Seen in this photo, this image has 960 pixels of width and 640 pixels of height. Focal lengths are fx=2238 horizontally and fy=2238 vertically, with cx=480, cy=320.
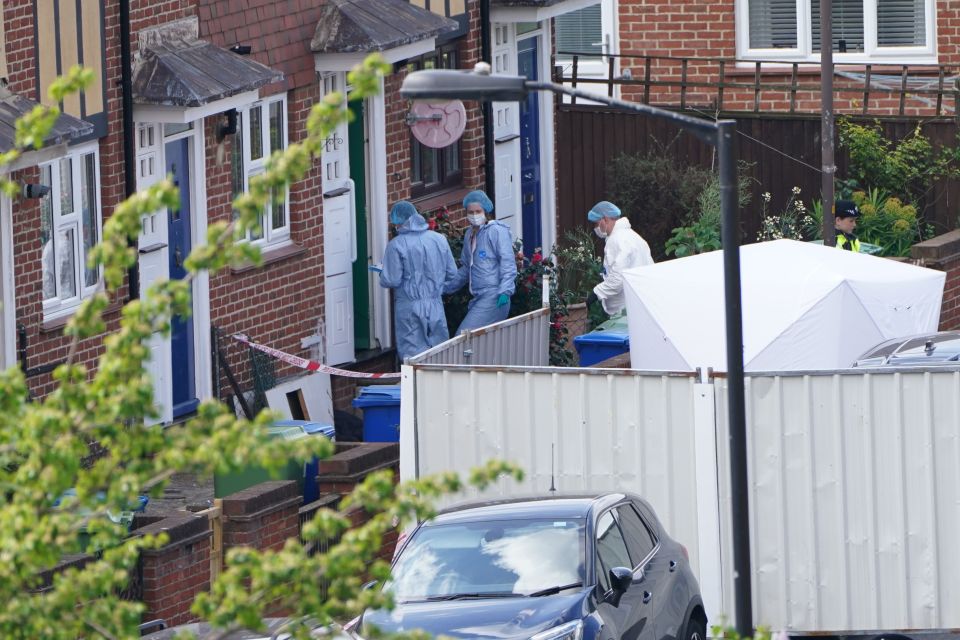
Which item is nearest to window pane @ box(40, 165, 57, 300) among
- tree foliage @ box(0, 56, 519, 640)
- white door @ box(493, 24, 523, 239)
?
white door @ box(493, 24, 523, 239)

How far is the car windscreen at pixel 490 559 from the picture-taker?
1142 cm

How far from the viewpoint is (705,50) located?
1137 inches

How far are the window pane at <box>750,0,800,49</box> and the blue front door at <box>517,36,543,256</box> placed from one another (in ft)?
17.5

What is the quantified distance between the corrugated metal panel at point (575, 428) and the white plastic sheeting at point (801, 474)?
0.01m

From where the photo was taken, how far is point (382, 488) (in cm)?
702

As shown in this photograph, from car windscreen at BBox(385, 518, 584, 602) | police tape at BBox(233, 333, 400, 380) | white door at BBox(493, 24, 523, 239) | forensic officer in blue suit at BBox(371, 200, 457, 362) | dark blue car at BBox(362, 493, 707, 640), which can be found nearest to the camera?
dark blue car at BBox(362, 493, 707, 640)

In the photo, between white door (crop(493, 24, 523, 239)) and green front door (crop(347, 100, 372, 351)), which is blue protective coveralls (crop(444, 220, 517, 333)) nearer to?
green front door (crop(347, 100, 372, 351))

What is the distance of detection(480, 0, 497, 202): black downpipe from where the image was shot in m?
22.5

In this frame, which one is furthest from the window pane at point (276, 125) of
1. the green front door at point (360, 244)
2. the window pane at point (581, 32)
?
the window pane at point (581, 32)

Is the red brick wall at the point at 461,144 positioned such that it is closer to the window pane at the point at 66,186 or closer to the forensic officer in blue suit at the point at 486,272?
the forensic officer in blue suit at the point at 486,272

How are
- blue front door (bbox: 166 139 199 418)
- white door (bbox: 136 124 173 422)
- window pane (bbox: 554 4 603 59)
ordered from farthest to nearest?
window pane (bbox: 554 4 603 59) < blue front door (bbox: 166 139 199 418) < white door (bbox: 136 124 173 422)

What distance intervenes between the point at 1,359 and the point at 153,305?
29.4 feet

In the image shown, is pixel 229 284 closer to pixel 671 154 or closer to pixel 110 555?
pixel 671 154

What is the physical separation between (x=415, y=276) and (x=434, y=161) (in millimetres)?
3059
